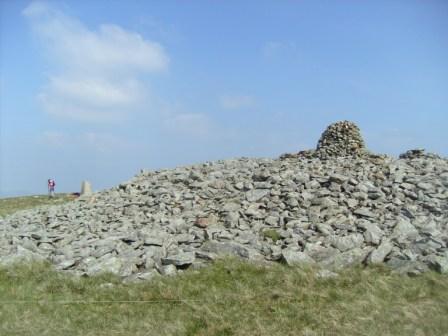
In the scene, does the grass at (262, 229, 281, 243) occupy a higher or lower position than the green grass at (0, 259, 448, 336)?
higher

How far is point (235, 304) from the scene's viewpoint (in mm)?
7457

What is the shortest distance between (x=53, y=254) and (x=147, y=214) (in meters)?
2.82

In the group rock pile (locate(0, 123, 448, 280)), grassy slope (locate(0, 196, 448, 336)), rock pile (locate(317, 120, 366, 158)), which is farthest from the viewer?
rock pile (locate(317, 120, 366, 158))

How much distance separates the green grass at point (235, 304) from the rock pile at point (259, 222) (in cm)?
60

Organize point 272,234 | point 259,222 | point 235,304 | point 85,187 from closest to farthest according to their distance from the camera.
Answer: point 235,304
point 272,234
point 259,222
point 85,187

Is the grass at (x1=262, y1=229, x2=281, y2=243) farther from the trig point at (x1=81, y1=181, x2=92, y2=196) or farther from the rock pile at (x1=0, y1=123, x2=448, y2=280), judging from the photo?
the trig point at (x1=81, y1=181, x2=92, y2=196)

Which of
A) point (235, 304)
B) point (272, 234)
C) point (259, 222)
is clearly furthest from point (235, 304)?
point (259, 222)

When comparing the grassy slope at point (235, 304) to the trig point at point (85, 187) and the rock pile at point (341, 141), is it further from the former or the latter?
the trig point at point (85, 187)

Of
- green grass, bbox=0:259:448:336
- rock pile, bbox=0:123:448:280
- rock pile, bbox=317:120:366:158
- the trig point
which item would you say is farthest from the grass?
the trig point

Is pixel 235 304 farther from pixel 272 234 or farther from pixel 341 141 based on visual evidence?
pixel 341 141

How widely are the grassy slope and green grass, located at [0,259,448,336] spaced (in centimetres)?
2

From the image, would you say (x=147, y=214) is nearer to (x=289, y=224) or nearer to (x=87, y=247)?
(x=87, y=247)

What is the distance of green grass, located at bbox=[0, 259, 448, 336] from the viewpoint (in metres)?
6.67

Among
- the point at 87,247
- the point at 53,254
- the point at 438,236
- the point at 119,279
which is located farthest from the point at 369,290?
the point at 53,254
